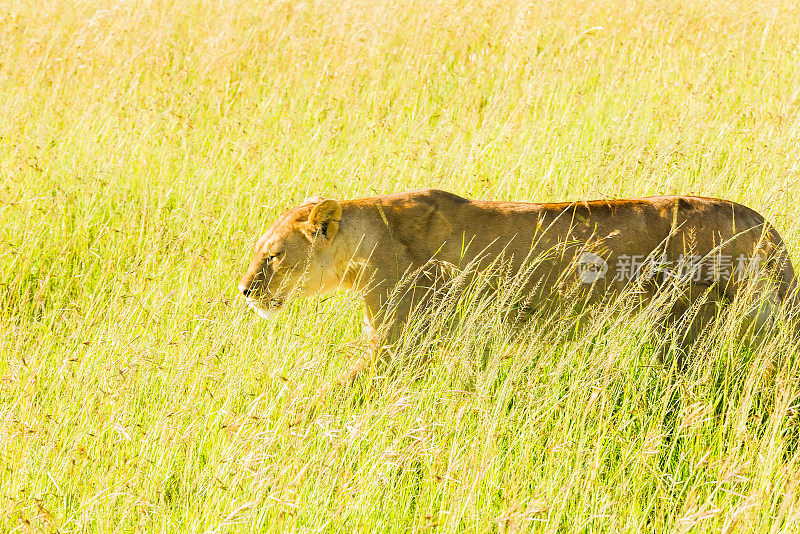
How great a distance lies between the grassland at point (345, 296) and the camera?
2.84 metres

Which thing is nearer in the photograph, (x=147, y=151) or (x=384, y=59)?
(x=147, y=151)

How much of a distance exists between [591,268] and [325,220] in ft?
3.86

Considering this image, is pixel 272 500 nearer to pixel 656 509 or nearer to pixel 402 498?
Result: pixel 402 498

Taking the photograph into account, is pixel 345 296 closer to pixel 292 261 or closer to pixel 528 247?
pixel 292 261

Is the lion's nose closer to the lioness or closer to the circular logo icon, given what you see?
the lioness

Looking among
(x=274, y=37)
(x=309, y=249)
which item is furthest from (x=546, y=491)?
(x=274, y=37)

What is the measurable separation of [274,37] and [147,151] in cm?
306

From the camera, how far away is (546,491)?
2.78 meters

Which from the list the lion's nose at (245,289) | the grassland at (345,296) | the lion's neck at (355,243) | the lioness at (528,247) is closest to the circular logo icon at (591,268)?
the lioness at (528,247)

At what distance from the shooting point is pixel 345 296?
4238 millimetres

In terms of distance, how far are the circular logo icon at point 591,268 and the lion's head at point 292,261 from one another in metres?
1.07

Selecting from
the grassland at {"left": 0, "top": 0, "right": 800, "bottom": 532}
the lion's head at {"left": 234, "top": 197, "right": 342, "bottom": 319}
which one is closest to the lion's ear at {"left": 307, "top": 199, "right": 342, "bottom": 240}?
the lion's head at {"left": 234, "top": 197, "right": 342, "bottom": 319}

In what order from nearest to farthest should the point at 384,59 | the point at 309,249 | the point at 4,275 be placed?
the point at 309,249, the point at 4,275, the point at 384,59

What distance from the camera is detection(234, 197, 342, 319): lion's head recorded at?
3.87 m
